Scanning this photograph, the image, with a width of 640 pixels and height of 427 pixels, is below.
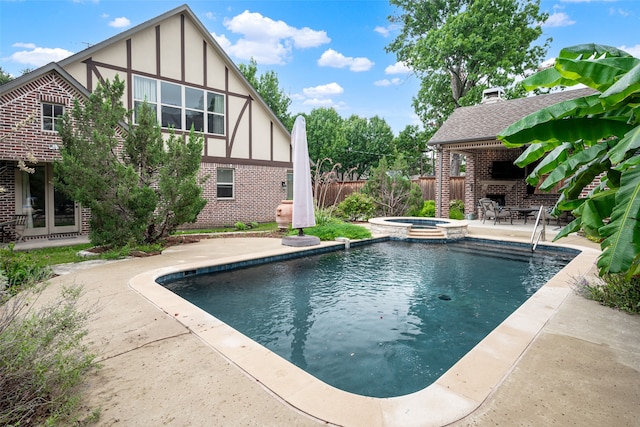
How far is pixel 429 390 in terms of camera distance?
2594 millimetres

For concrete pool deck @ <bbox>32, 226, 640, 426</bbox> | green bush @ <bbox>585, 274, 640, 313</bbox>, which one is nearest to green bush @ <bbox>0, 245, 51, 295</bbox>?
concrete pool deck @ <bbox>32, 226, 640, 426</bbox>

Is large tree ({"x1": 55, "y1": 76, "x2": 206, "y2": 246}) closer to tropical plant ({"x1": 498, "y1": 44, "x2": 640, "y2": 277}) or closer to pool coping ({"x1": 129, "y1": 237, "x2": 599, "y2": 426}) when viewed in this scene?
pool coping ({"x1": 129, "y1": 237, "x2": 599, "y2": 426})

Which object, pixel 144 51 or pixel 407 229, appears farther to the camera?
pixel 144 51

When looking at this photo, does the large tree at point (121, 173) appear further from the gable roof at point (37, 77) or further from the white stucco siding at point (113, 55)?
the white stucco siding at point (113, 55)

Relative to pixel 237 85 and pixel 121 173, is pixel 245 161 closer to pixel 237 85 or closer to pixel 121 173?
pixel 237 85

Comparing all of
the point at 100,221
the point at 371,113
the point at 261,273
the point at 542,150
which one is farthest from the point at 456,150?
the point at 371,113

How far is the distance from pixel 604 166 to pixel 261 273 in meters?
5.76

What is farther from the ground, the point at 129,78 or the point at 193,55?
the point at 193,55

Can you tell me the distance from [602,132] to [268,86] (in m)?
28.4

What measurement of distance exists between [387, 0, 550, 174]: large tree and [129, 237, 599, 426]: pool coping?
21.8 metres

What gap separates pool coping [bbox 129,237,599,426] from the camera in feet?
7.52

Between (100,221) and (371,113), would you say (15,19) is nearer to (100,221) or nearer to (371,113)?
(100,221)

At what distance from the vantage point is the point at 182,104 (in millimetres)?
13695

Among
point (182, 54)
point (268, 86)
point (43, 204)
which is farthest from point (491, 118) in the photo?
point (268, 86)
